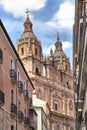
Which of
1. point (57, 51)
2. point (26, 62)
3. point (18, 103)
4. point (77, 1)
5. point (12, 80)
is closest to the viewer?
point (77, 1)

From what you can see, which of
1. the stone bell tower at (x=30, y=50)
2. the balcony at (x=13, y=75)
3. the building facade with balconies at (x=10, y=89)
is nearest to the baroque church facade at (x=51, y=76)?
the stone bell tower at (x=30, y=50)

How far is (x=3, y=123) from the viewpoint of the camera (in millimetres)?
28859

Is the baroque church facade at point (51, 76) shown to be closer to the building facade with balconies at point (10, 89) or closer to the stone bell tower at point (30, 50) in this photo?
the stone bell tower at point (30, 50)

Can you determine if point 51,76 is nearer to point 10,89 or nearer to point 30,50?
point 30,50

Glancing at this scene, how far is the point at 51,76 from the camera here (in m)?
93.4

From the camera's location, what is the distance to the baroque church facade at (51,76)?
87625mm

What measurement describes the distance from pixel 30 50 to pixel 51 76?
9856 mm

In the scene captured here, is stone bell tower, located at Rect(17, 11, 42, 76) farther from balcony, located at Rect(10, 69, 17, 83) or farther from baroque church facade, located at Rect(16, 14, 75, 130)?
balcony, located at Rect(10, 69, 17, 83)

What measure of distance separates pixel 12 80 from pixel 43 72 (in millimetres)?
58911

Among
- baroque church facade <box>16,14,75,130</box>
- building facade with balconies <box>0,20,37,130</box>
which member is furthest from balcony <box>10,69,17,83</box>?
baroque church facade <box>16,14,75,130</box>

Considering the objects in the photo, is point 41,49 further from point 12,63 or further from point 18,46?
point 12,63

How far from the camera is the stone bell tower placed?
86938 mm

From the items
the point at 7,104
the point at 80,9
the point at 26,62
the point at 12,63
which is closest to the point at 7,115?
the point at 7,104

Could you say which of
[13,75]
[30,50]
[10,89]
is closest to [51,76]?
[30,50]
